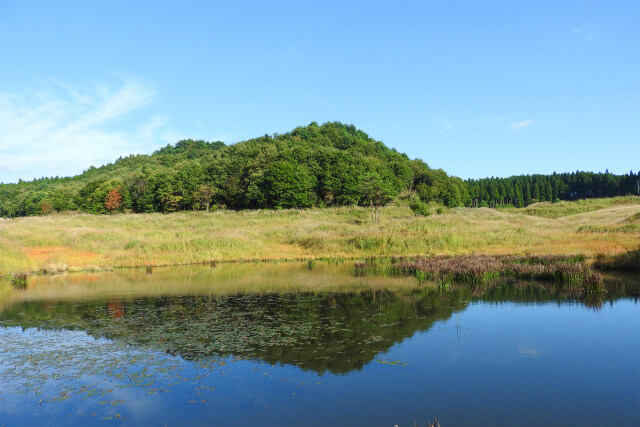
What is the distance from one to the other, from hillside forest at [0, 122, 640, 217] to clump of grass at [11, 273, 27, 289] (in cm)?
4469

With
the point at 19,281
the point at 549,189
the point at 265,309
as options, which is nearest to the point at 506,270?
the point at 265,309

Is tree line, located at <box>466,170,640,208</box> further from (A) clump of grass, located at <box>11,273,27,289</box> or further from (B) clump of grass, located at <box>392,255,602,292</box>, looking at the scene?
(A) clump of grass, located at <box>11,273,27,289</box>

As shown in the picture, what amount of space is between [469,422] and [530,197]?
576 feet

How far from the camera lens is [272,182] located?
79.4 meters

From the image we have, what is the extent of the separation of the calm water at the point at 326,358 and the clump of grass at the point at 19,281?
555 cm

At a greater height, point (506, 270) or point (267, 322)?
point (506, 270)

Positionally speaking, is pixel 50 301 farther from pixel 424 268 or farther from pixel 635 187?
pixel 635 187

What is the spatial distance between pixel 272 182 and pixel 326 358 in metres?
69.5

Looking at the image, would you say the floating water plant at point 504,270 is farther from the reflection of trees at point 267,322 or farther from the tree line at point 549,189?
the tree line at point 549,189

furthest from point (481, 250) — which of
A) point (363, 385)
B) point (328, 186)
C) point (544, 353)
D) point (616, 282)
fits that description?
point (328, 186)

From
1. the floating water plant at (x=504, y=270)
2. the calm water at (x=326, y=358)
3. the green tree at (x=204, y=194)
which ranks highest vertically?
the green tree at (x=204, y=194)

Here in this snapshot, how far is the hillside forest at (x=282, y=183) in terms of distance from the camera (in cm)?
8150

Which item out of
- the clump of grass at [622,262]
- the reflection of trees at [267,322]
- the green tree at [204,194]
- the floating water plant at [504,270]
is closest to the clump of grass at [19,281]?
the reflection of trees at [267,322]

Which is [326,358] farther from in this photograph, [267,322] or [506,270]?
[506,270]
